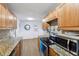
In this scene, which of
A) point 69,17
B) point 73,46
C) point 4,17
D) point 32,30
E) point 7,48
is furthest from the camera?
point 32,30

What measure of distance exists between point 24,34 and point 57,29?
595 mm

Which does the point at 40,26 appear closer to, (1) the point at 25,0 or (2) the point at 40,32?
(2) the point at 40,32

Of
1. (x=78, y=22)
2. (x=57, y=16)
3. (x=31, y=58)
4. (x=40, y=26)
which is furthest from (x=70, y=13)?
(x=31, y=58)

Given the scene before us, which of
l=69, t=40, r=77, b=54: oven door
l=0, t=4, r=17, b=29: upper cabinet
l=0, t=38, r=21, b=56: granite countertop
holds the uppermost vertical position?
l=0, t=4, r=17, b=29: upper cabinet

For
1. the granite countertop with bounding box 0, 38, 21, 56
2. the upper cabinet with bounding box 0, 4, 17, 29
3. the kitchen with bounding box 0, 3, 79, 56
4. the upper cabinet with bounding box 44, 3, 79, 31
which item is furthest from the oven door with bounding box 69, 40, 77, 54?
the upper cabinet with bounding box 0, 4, 17, 29

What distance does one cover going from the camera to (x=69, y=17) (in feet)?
4.37

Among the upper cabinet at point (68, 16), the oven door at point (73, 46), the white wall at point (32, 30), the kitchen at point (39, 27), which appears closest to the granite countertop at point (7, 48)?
the kitchen at point (39, 27)

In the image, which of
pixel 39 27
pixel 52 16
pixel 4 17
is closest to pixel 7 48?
pixel 4 17

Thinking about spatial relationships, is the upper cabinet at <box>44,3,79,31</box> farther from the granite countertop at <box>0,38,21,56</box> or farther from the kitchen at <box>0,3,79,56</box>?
the granite countertop at <box>0,38,21,56</box>

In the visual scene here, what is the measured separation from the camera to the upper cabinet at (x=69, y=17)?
1151 millimetres

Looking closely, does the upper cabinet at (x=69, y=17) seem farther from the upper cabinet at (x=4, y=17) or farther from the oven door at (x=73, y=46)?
the upper cabinet at (x=4, y=17)

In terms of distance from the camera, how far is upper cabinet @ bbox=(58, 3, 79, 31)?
1151 mm

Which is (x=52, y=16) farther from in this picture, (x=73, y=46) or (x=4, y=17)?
(x=73, y=46)

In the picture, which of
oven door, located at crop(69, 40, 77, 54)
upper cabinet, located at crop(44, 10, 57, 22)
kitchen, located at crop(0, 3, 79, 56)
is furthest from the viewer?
upper cabinet, located at crop(44, 10, 57, 22)
